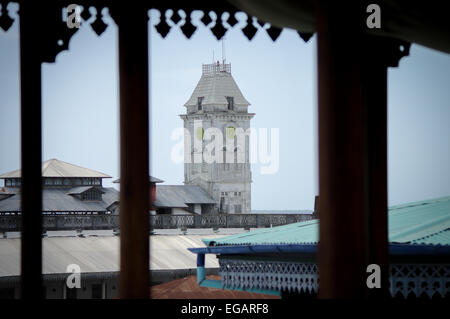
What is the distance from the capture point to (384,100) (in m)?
4.66

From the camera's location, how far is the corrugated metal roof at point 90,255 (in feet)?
95.2

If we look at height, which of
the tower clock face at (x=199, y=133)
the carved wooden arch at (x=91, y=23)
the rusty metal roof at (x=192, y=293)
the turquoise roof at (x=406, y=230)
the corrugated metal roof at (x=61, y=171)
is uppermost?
the tower clock face at (x=199, y=133)

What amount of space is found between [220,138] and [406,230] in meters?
50.1

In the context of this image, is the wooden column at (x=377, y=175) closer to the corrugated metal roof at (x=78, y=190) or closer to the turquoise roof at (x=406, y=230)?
the turquoise roof at (x=406, y=230)

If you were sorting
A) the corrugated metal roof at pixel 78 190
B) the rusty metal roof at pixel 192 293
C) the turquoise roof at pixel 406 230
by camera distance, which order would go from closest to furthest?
the turquoise roof at pixel 406 230
the rusty metal roof at pixel 192 293
the corrugated metal roof at pixel 78 190

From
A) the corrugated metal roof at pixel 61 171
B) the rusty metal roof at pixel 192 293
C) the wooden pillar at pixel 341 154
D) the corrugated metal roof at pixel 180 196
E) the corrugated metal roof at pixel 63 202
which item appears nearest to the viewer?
the wooden pillar at pixel 341 154

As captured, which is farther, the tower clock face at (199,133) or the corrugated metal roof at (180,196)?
the tower clock face at (199,133)

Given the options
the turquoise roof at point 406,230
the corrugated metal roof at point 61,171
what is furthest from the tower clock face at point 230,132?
the turquoise roof at point 406,230

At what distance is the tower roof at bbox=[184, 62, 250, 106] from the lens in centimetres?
5872

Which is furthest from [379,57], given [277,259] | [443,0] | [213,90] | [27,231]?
[213,90]

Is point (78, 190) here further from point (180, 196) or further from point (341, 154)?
point (341, 154)

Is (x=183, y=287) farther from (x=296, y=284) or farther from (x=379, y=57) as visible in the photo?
(x=379, y=57)

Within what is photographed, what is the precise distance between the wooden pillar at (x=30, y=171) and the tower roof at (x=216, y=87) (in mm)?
53947

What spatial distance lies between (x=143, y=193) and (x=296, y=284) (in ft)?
18.8
